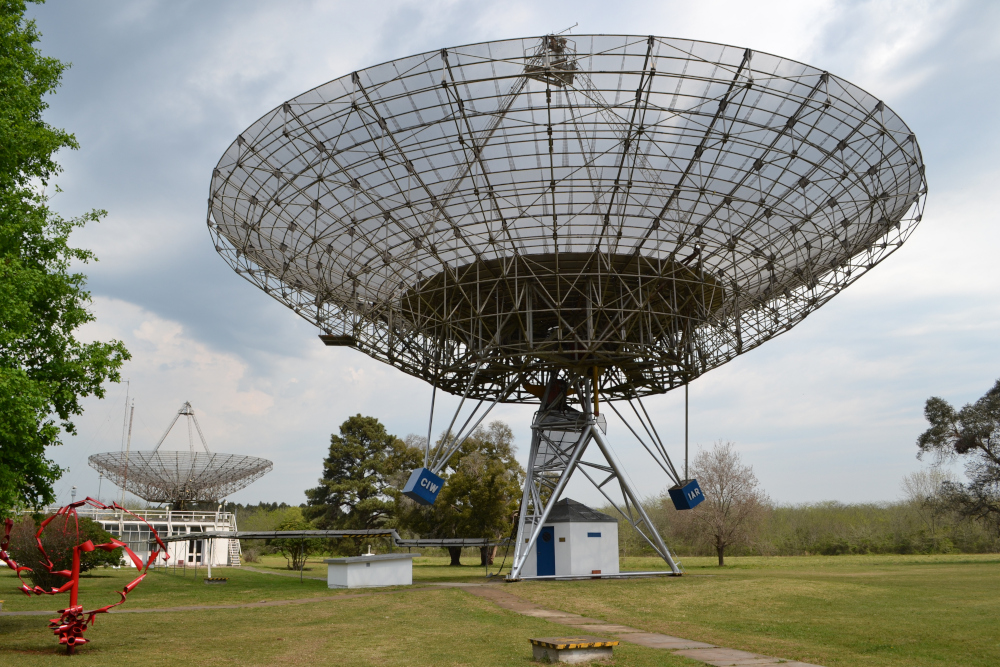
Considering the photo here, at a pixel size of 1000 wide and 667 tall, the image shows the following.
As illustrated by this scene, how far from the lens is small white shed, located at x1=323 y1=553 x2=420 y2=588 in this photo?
32406 millimetres

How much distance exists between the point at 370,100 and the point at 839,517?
316 ft

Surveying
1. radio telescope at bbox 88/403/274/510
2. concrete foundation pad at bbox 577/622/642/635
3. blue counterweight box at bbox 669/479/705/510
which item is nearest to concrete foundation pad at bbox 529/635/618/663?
concrete foundation pad at bbox 577/622/642/635

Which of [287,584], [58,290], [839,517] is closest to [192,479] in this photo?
[287,584]

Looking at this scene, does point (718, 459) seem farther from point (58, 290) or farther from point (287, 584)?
point (58, 290)

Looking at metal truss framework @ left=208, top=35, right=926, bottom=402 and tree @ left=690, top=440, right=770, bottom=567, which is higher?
metal truss framework @ left=208, top=35, right=926, bottom=402

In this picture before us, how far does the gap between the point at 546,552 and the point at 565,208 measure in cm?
1618

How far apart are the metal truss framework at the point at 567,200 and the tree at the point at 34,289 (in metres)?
8.52

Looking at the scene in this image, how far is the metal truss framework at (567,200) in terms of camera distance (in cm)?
2189

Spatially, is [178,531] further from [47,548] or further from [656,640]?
[656,640]

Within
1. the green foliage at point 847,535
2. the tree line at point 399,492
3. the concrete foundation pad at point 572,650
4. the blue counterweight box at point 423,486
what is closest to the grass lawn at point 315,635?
the concrete foundation pad at point 572,650

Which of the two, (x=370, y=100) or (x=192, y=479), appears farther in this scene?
(x=192, y=479)

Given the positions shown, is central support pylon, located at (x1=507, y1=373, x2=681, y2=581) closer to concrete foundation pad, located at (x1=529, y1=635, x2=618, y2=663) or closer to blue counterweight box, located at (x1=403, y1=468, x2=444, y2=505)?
blue counterweight box, located at (x1=403, y1=468, x2=444, y2=505)

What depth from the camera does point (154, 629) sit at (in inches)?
727

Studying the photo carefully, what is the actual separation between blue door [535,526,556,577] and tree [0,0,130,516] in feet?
74.2
